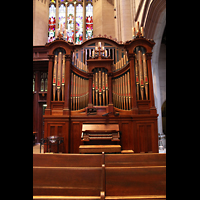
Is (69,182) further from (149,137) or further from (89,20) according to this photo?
(89,20)

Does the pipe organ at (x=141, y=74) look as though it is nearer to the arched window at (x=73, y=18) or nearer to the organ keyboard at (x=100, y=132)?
the organ keyboard at (x=100, y=132)

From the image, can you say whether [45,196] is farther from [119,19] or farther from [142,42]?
[119,19]

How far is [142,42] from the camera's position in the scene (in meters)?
5.54

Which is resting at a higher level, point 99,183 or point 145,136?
point 145,136

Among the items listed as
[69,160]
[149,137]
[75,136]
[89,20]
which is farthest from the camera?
[89,20]

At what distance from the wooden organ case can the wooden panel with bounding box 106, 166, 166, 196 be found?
259 cm

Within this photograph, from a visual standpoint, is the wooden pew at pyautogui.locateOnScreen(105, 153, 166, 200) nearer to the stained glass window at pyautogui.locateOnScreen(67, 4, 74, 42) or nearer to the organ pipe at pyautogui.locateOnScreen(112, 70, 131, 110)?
the organ pipe at pyautogui.locateOnScreen(112, 70, 131, 110)

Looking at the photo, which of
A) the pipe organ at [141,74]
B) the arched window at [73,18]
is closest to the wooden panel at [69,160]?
the pipe organ at [141,74]

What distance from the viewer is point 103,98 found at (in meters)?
5.58

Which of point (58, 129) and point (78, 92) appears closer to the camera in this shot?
point (58, 129)

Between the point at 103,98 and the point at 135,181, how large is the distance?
3636 millimetres

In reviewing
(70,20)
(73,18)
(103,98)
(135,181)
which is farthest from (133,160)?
(73,18)

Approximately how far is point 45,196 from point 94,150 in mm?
2460

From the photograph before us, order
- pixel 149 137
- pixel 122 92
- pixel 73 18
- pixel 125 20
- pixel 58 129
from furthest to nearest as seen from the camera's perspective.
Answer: pixel 73 18
pixel 125 20
pixel 122 92
pixel 58 129
pixel 149 137
